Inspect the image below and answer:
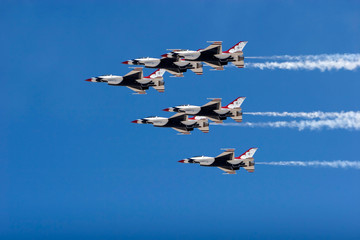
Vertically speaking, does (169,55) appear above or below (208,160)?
above

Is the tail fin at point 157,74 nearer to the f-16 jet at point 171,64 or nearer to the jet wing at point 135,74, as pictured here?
the f-16 jet at point 171,64

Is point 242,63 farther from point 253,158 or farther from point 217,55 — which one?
point 253,158

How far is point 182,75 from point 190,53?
5.35 m

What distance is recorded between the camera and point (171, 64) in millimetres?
174000

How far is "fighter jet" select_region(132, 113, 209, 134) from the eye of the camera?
178 metres

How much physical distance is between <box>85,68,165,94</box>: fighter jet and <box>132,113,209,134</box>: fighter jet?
5748 millimetres

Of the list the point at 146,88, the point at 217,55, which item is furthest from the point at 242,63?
the point at 146,88

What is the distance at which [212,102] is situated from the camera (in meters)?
176

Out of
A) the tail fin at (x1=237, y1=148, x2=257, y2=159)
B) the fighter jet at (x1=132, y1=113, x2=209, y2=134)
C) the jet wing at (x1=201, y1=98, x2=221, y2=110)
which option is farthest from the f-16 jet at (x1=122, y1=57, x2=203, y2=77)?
the tail fin at (x1=237, y1=148, x2=257, y2=159)

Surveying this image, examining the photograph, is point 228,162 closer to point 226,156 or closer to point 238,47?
point 226,156

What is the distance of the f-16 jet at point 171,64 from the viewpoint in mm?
173625

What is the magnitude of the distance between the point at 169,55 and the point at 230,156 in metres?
20.4

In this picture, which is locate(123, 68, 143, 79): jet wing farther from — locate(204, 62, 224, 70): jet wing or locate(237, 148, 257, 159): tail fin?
locate(237, 148, 257, 159): tail fin

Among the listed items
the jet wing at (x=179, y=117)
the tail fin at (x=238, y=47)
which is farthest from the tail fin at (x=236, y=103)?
the tail fin at (x=238, y=47)
